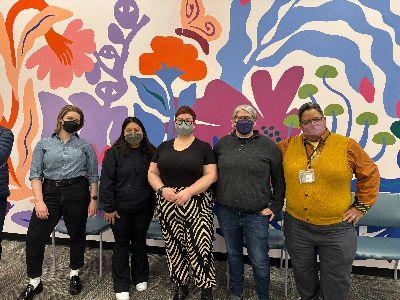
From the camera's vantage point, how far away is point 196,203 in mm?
2430

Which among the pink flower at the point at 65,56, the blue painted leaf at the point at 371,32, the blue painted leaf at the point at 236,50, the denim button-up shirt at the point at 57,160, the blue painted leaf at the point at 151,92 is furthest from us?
the pink flower at the point at 65,56

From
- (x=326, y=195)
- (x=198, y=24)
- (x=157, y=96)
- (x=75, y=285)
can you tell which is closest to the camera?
(x=326, y=195)

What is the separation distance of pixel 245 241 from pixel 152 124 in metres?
1.63

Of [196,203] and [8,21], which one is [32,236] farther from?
[8,21]

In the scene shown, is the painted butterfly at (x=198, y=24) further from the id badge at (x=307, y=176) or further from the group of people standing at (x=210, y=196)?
the id badge at (x=307, y=176)

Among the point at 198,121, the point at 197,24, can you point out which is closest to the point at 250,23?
the point at 197,24

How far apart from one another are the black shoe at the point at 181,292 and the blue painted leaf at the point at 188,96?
1.74 m

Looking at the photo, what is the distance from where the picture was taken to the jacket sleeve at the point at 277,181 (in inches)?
90.3

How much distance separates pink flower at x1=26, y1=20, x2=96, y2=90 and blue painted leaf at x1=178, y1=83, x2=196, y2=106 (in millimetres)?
1053

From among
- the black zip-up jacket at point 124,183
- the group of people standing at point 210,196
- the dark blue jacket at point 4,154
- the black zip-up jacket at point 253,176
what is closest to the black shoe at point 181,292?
the group of people standing at point 210,196

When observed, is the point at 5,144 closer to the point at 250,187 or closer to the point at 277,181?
the point at 250,187

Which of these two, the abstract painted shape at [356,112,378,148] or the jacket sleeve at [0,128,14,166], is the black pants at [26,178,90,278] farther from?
the abstract painted shape at [356,112,378,148]

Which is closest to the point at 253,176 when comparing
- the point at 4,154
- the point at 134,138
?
the point at 134,138

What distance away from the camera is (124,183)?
254 centimetres
